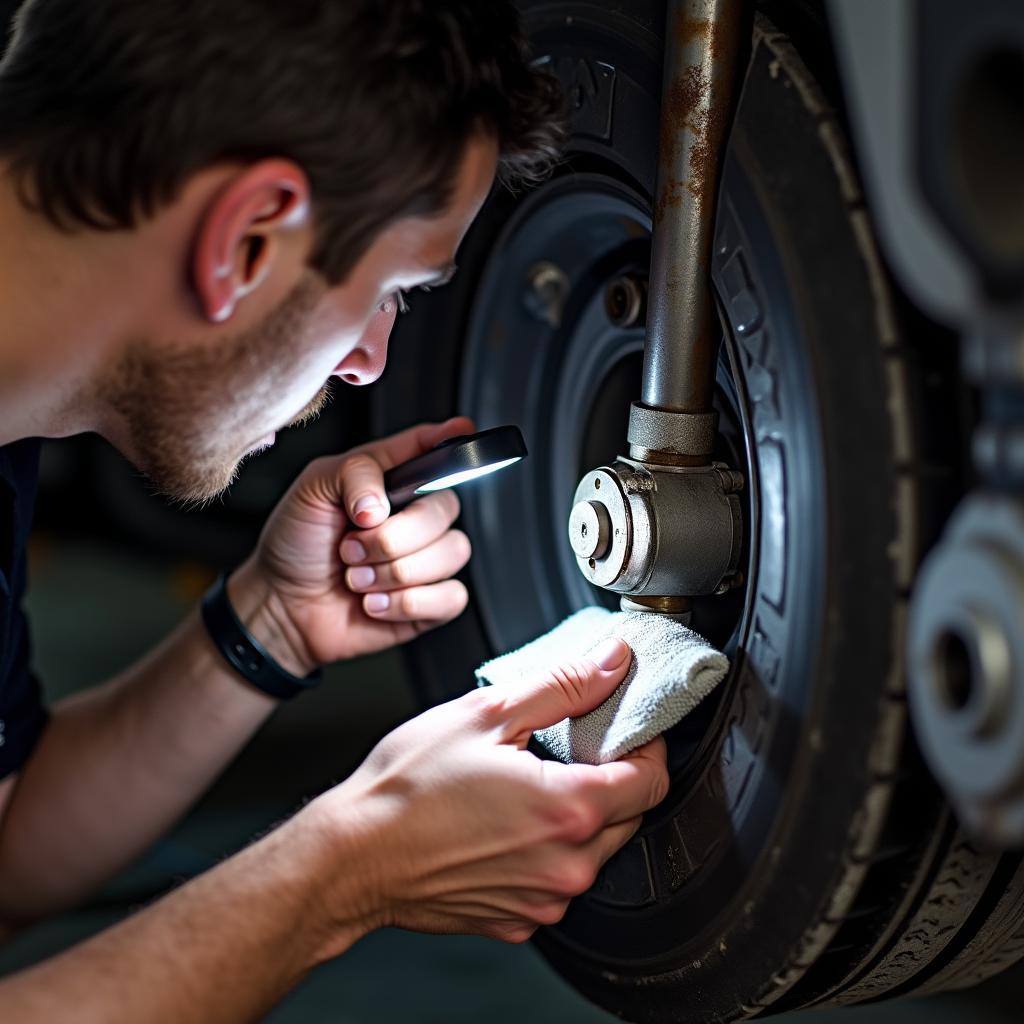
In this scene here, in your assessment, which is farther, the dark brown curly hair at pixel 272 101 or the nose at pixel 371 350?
the nose at pixel 371 350

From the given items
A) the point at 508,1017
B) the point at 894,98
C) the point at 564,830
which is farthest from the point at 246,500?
the point at 894,98

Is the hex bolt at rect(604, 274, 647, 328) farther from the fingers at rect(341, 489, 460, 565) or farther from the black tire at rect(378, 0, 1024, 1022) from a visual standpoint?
the fingers at rect(341, 489, 460, 565)

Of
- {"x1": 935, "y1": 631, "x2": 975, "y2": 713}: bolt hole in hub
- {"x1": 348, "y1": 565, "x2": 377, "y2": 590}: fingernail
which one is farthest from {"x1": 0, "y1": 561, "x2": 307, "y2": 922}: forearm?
{"x1": 935, "y1": 631, "x2": 975, "y2": 713}: bolt hole in hub

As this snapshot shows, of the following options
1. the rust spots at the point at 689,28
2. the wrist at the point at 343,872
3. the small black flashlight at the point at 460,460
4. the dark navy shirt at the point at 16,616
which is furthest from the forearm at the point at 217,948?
the rust spots at the point at 689,28

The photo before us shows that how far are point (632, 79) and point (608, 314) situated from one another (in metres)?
0.17

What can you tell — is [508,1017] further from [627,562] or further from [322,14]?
[322,14]

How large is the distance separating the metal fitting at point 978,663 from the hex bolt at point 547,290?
1.71ft

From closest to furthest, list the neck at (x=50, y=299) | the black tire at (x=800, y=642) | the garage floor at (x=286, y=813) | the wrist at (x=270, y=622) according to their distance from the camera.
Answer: the black tire at (x=800, y=642), the neck at (x=50, y=299), the wrist at (x=270, y=622), the garage floor at (x=286, y=813)

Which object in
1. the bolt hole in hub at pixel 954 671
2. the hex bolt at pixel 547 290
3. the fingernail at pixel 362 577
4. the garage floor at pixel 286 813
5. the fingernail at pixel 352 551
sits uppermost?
the hex bolt at pixel 547 290

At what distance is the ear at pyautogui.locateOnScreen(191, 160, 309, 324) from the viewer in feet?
2.15

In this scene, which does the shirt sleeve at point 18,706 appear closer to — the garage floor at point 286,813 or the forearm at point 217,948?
the garage floor at point 286,813

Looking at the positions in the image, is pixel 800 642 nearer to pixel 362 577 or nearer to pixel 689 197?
pixel 689 197

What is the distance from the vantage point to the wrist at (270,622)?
3.29 ft

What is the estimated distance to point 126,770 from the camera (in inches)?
41.0
